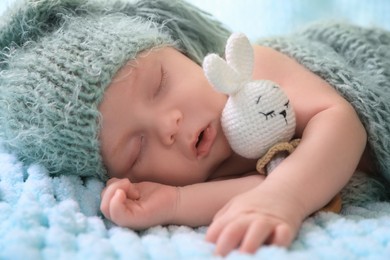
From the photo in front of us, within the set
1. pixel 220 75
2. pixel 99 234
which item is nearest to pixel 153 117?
pixel 220 75

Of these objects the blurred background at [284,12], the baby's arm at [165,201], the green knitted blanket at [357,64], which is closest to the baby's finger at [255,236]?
the baby's arm at [165,201]

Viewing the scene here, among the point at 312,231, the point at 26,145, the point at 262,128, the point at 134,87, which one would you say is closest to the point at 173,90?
the point at 134,87

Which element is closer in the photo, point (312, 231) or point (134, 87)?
point (312, 231)

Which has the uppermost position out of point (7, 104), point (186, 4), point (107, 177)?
point (186, 4)

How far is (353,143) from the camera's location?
1053 mm

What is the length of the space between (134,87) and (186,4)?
1.31 feet

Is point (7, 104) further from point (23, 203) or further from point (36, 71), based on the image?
point (23, 203)

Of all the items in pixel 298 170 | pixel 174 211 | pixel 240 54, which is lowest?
pixel 174 211

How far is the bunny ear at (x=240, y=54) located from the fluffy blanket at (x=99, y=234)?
11.6 inches

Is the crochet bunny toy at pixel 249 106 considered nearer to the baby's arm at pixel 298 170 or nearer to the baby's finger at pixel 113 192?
the baby's arm at pixel 298 170

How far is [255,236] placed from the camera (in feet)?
2.51

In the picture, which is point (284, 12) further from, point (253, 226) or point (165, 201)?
point (253, 226)

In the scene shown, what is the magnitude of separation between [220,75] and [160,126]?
0.49 ft

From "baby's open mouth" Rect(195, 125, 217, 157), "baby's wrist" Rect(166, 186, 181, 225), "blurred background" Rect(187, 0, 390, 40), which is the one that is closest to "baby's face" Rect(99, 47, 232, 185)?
"baby's open mouth" Rect(195, 125, 217, 157)
